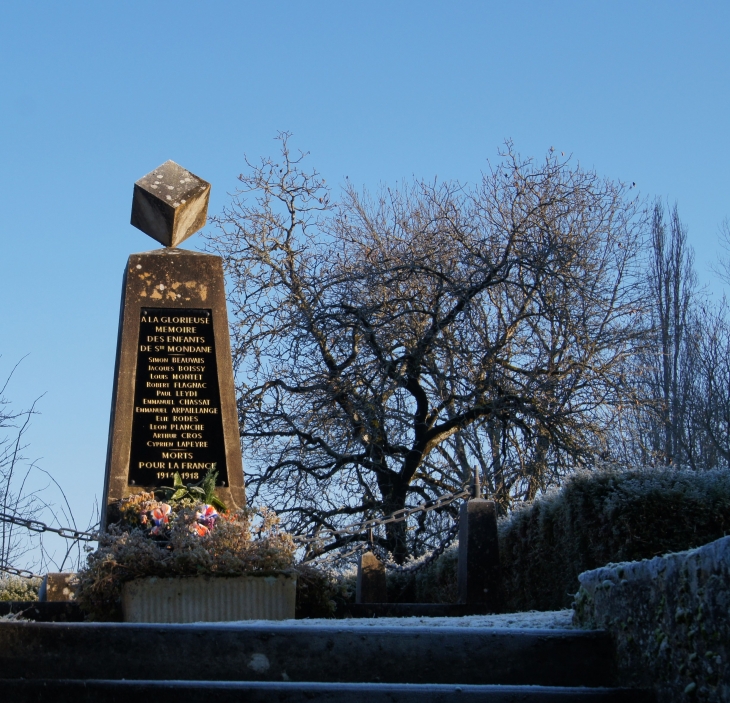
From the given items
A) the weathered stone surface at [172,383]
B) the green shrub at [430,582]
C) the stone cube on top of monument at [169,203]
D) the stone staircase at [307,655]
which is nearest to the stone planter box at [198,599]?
the weathered stone surface at [172,383]

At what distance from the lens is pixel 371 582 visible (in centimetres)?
933

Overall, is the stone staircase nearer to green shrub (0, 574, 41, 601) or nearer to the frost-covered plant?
the frost-covered plant

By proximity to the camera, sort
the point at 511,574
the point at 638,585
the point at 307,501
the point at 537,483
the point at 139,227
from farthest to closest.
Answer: the point at 307,501 → the point at 537,483 → the point at 139,227 → the point at 511,574 → the point at 638,585

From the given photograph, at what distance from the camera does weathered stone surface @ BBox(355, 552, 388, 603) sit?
9.27 meters

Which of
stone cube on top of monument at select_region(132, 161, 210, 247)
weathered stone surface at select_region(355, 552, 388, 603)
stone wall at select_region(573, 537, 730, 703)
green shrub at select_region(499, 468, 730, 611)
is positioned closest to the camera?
stone wall at select_region(573, 537, 730, 703)

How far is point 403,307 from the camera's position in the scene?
14547mm

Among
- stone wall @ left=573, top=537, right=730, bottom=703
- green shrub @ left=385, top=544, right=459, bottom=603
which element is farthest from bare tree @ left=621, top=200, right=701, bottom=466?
stone wall @ left=573, top=537, right=730, bottom=703

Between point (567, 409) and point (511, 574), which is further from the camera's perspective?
point (567, 409)

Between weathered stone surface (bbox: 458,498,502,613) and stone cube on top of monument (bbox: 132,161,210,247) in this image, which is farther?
stone cube on top of monument (bbox: 132,161,210,247)

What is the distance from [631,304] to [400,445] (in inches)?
163

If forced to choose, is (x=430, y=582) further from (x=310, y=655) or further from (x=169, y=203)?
(x=310, y=655)

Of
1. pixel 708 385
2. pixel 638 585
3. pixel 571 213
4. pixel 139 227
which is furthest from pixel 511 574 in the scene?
pixel 708 385

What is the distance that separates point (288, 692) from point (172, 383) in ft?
19.5

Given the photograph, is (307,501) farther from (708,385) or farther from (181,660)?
(181,660)
